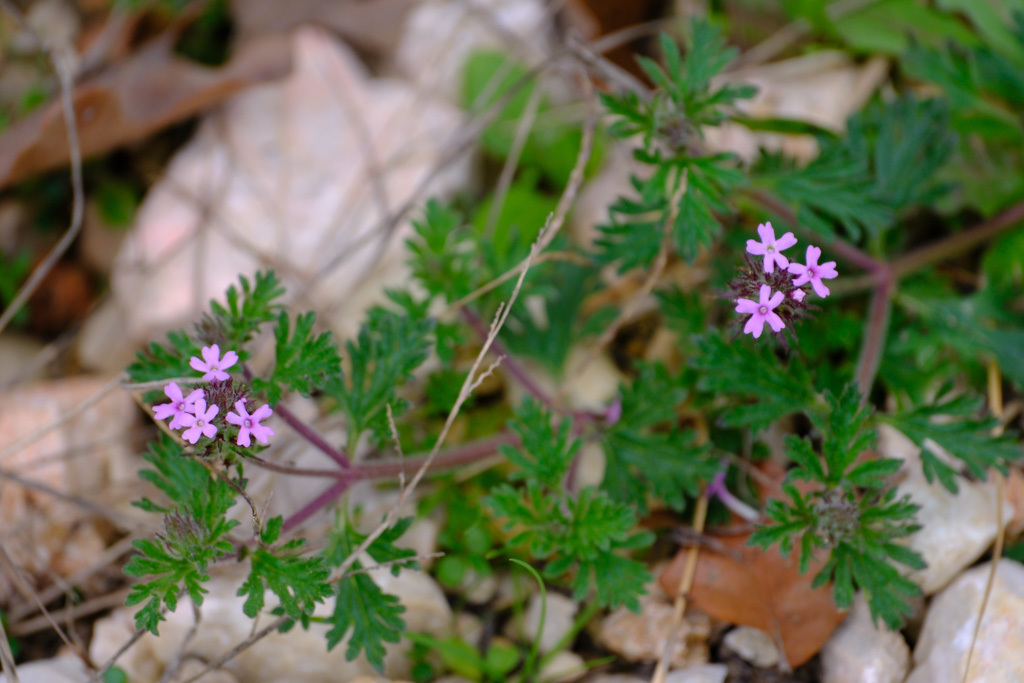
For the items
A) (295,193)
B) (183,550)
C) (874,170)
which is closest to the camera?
(183,550)

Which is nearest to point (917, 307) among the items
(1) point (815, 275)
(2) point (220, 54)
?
(1) point (815, 275)

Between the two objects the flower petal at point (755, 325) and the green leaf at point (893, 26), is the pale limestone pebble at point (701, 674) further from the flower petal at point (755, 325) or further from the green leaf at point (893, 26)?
the green leaf at point (893, 26)

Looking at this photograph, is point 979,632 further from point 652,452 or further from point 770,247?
point 770,247

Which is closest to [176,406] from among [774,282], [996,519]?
[774,282]

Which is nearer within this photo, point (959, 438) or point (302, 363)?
point (302, 363)

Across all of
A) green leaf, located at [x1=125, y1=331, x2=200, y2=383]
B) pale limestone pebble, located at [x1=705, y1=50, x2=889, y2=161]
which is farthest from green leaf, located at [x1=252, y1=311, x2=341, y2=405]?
pale limestone pebble, located at [x1=705, y1=50, x2=889, y2=161]

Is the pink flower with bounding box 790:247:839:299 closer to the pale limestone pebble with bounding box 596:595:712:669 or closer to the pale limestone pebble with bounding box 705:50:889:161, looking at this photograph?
the pale limestone pebble with bounding box 596:595:712:669

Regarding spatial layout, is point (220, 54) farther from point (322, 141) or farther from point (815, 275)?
point (815, 275)

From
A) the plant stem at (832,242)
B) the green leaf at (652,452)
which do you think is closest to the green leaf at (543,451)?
the green leaf at (652,452)
